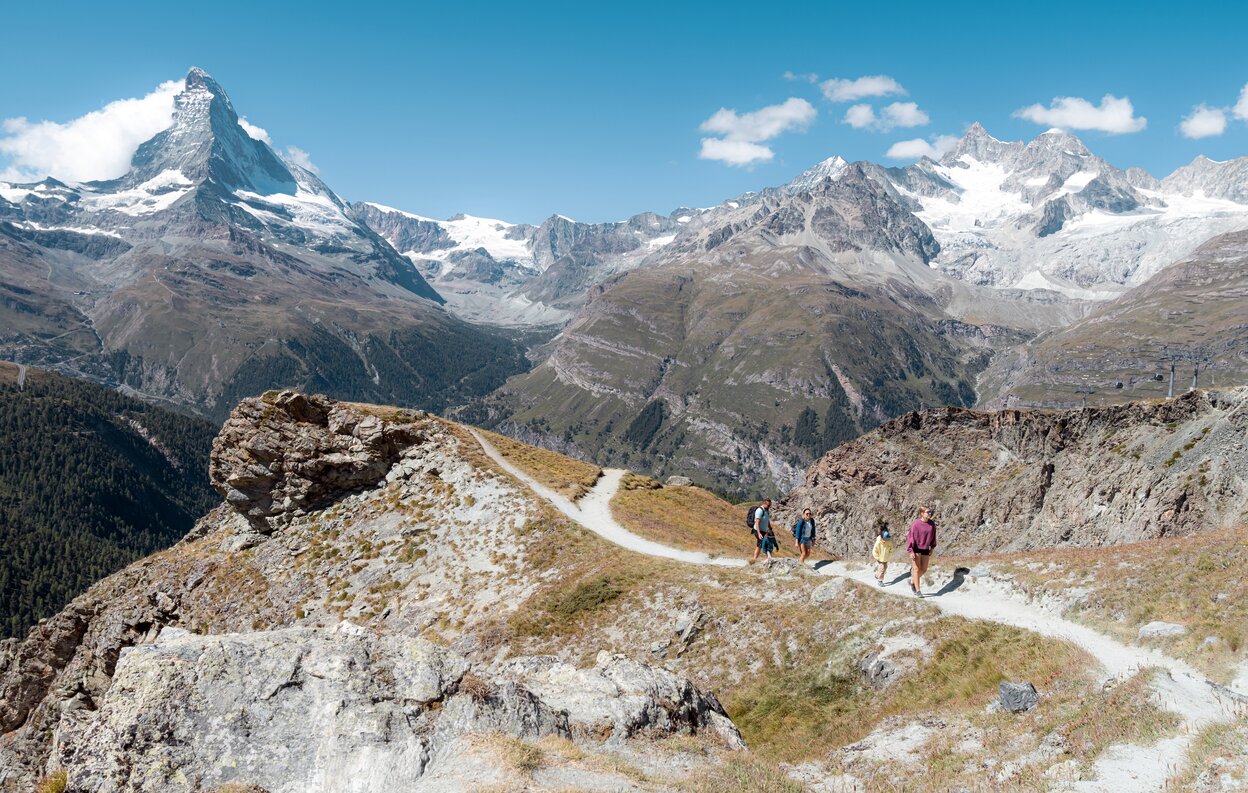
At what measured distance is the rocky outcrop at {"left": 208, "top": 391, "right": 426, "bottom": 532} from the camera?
5350cm

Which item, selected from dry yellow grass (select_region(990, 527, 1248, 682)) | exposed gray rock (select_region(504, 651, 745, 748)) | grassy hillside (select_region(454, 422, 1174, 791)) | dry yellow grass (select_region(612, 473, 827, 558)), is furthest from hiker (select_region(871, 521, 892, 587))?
exposed gray rock (select_region(504, 651, 745, 748))

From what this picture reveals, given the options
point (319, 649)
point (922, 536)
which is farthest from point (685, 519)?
point (319, 649)

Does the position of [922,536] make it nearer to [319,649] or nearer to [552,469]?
[319,649]

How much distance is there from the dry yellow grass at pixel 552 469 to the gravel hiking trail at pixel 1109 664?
16211 millimetres

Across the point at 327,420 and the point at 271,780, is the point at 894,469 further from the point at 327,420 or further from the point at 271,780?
the point at 271,780

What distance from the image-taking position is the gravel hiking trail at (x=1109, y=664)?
45.2ft

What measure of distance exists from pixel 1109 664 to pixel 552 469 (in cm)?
5041

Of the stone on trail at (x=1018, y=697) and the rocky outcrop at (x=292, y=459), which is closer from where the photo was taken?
the stone on trail at (x=1018, y=697)

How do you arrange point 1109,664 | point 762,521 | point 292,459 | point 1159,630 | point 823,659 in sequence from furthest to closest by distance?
point 292,459 < point 762,521 < point 823,659 < point 1159,630 < point 1109,664

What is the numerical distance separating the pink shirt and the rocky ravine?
14.2m

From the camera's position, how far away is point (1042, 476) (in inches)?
2478

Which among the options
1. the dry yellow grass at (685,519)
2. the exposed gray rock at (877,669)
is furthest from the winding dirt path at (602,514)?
the exposed gray rock at (877,669)

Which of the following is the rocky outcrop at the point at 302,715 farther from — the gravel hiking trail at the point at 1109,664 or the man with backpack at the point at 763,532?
the man with backpack at the point at 763,532

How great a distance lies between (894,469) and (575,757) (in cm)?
7618
